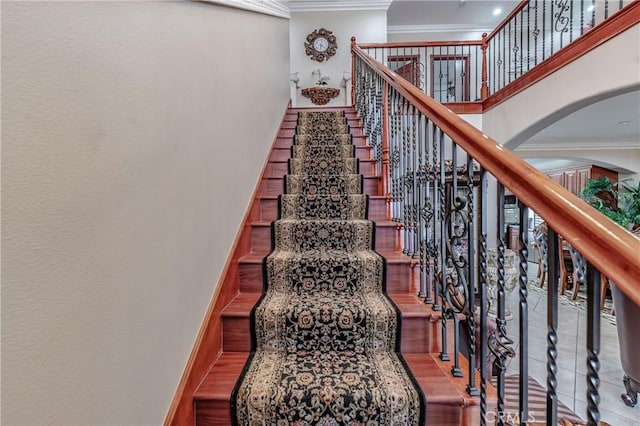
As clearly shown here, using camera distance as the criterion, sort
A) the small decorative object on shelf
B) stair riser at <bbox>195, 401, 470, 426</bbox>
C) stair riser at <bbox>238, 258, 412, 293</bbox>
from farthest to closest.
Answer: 1. the small decorative object on shelf
2. stair riser at <bbox>238, 258, 412, 293</bbox>
3. stair riser at <bbox>195, 401, 470, 426</bbox>

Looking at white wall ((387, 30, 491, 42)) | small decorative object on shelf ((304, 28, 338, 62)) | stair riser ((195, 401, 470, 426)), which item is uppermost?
white wall ((387, 30, 491, 42))

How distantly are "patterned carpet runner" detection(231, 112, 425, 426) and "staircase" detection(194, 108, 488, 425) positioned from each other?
4 centimetres

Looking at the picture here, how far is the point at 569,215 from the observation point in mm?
639

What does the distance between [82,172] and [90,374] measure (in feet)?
1.45

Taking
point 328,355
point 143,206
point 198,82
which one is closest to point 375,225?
point 328,355

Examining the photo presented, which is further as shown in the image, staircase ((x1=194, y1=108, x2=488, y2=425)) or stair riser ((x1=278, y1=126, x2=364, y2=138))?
stair riser ((x1=278, y1=126, x2=364, y2=138))

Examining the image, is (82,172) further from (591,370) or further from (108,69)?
(591,370)

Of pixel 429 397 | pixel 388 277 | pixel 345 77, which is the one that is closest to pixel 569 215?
pixel 429 397

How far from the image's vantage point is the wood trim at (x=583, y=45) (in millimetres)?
2257

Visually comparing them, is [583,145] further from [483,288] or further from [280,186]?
[483,288]

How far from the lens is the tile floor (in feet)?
A: 8.14

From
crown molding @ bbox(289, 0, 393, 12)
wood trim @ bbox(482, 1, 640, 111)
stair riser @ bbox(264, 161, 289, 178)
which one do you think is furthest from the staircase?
crown molding @ bbox(289, 0, 393, 12)

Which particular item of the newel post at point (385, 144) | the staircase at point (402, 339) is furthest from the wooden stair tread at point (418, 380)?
the newel post at point (385, 144)

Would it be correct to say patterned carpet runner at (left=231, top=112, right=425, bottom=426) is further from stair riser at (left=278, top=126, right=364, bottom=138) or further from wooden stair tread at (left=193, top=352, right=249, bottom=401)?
stair riser at (left=278, top=126, right=364, bottom=138)
